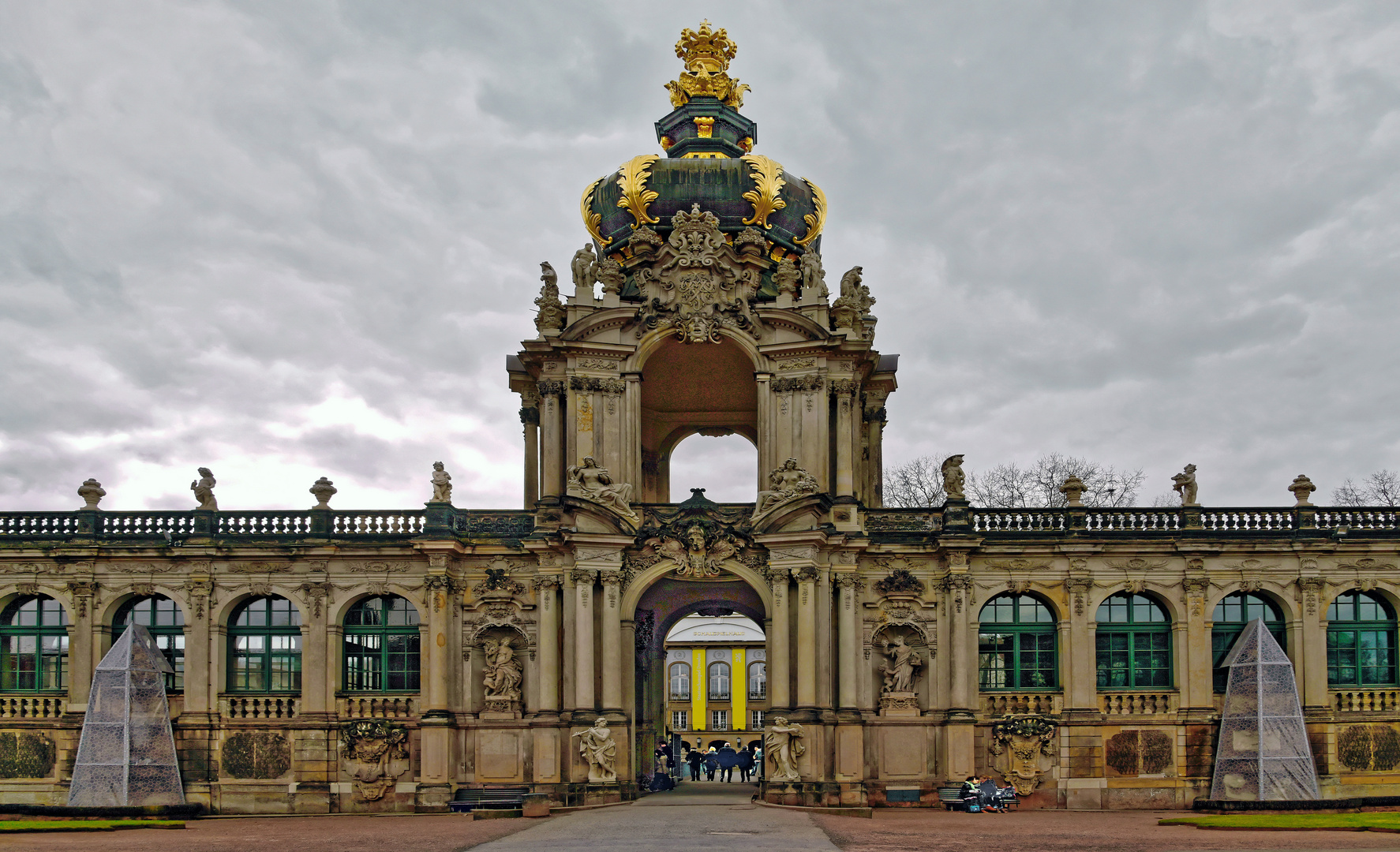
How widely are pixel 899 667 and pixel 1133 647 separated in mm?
5984

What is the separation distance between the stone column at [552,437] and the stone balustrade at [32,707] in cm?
1281

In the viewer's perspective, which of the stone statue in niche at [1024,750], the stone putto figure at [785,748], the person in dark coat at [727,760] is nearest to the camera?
the stone putto figure at [785,748]

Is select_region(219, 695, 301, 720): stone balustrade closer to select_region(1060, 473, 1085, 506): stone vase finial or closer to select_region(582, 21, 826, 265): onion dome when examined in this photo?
select_region(582, 21, 826, 265): onion dome

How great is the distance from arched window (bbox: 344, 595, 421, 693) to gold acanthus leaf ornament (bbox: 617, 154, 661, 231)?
1143cm

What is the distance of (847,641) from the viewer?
32.4 metres

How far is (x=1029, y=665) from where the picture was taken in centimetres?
3381

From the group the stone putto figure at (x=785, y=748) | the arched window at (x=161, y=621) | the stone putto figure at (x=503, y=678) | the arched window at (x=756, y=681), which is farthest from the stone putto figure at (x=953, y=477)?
the arched window at (x=756, y=681)

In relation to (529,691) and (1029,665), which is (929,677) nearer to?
(1029,665)

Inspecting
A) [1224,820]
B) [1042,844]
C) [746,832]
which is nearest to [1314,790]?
[1224,820]

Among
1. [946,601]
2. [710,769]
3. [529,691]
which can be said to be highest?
[946,601]

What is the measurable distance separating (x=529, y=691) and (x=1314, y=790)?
18007mm

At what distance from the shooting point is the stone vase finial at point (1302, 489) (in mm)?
33969

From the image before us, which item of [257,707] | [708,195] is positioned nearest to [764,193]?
[708,195]

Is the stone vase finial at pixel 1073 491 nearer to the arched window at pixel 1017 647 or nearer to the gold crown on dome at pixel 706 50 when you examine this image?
the arched window at pixel 1017 647
